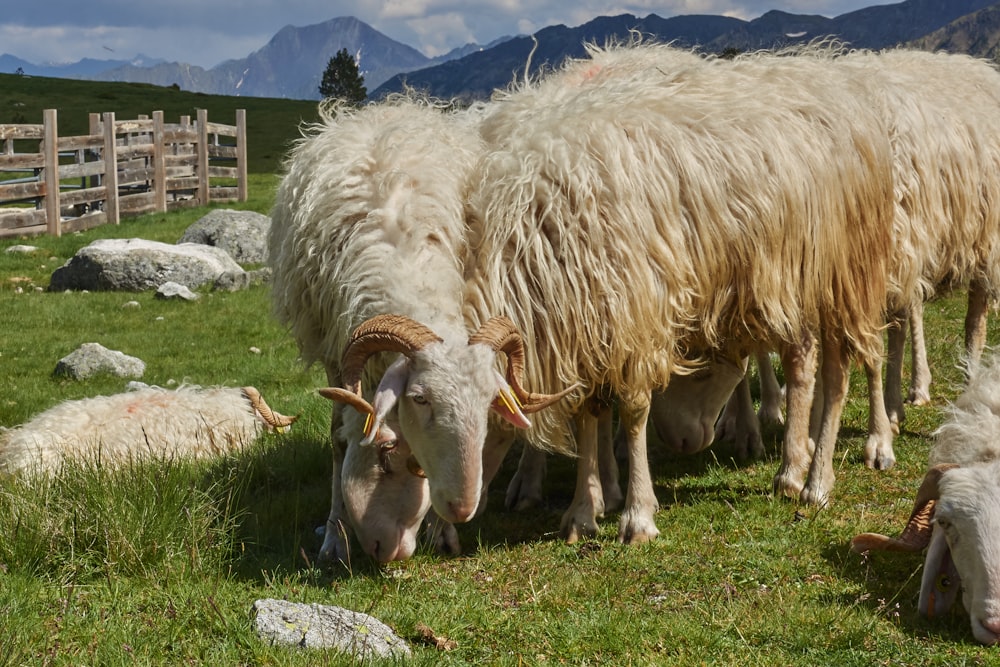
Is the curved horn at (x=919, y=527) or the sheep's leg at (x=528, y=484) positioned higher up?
the curved horn at (x=919, y=527)

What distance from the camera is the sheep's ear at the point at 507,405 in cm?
482

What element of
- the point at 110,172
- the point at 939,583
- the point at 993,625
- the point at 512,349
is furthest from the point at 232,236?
the point at 993,625

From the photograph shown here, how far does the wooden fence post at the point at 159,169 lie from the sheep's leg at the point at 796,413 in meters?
20.8

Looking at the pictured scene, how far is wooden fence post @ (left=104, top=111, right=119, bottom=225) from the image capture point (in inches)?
875

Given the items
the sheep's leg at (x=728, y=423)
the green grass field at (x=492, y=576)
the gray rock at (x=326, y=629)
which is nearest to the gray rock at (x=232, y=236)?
the green grass field at (x=492, y=576)

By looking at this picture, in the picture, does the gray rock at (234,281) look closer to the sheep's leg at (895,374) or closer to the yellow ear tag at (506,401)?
the sheep's leg at (895,374)

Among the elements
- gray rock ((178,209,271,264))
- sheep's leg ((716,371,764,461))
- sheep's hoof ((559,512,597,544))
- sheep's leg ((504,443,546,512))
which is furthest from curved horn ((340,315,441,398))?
gray rock ((178,209,271,264))

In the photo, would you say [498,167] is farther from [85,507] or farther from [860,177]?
[85,507]

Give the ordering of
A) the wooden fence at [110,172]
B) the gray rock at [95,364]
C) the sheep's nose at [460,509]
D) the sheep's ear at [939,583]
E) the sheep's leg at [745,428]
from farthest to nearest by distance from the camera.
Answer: the wooden fence at [110,172] < the gray rock at [95,364] < the sheep's leg at [745,428] < the sheep's nose at [460,509] < the sheep's ear at [939,583]

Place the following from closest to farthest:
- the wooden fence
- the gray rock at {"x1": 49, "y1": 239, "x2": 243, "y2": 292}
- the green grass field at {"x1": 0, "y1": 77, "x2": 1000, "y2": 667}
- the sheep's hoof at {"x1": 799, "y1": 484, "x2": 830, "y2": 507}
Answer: the green grass field at {"x1": 0, "y1": 77, "x2": 1000, "y2": 667}
the sheep's hoof at {"x1": 799, "y1": 484, "x2": 830, "y2": 507}
the gray rock at {"x1": 49, "y1": 239, "x2": 243, "y2": 292}
the wooden fence

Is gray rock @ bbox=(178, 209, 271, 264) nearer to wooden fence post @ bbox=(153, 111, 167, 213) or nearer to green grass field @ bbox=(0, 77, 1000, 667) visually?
wooden fence post @ bbox=(153, 111, 167, 213)

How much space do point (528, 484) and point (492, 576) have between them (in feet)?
5.00

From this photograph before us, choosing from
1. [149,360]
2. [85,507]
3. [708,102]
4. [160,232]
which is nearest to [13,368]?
[149,360]

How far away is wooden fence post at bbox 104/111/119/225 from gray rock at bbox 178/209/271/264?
5623 mm
